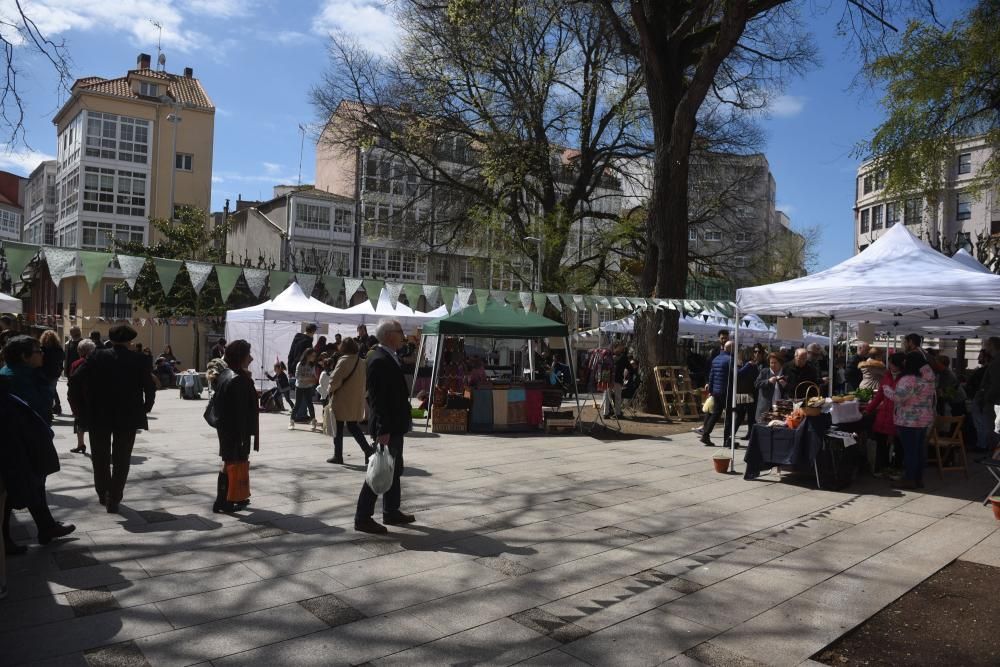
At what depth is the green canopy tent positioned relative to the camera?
511 inches

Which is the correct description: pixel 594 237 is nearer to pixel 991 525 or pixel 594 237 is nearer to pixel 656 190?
pixel 656 190

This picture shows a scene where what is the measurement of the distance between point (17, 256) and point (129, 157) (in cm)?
3851

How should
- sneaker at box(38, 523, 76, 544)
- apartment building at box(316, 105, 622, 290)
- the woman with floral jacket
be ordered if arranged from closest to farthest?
1. sneaker at box(38, 523, 76, 544)
2. the woman with floral jacket
3. apartment building at box(316, 105, 622, 290)

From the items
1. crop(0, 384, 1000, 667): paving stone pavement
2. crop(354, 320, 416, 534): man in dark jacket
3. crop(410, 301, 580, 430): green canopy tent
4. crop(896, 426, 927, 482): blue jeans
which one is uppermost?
crop(410, 301, 580, 430): green canopy tent

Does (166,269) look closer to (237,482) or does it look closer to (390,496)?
(237,482)

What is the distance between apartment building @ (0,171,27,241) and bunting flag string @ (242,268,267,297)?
7191cm

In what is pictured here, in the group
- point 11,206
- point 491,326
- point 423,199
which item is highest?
point 11,206

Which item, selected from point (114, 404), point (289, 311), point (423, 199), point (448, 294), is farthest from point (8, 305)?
point (423, 199)

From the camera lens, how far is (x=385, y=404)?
5.84 m

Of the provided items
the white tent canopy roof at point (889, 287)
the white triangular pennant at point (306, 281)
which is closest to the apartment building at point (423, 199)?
the white triangular pennant at point (306, 281)

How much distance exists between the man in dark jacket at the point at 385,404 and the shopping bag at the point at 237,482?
1192mm

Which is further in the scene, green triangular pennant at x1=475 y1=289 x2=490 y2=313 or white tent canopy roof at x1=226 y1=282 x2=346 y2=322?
white tent canopy roof at x1=226 y1=282 x2=346 y2=322

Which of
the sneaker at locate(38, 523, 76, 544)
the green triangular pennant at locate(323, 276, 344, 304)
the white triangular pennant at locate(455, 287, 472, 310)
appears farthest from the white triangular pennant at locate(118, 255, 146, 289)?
the white triangular pennant at locate(455, 287, 472, 310)

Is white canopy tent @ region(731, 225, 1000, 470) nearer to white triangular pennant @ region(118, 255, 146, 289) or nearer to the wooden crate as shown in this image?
the wooden crate
